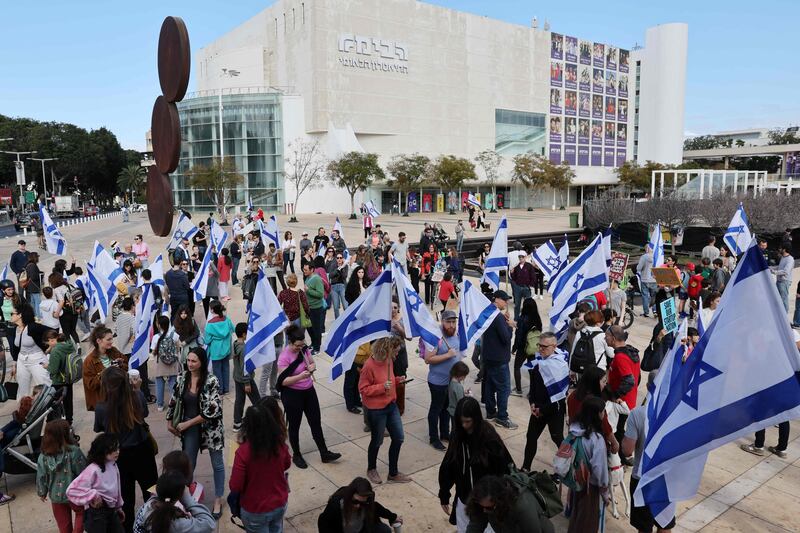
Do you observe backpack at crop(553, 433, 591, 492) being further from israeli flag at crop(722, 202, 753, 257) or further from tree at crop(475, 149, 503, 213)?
tree at crop(475, 149, 503, 213)

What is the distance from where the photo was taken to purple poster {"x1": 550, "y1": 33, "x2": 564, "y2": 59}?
251 feet

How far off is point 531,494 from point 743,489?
139 inches

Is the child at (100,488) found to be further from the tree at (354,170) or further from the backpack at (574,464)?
the tree at (354,170)

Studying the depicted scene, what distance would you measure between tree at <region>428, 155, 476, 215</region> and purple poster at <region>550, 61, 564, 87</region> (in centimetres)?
2491

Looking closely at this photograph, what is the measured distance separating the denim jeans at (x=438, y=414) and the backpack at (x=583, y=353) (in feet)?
5.10

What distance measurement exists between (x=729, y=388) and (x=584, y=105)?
8358cm

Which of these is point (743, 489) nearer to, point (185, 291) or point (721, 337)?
point (721, 337)

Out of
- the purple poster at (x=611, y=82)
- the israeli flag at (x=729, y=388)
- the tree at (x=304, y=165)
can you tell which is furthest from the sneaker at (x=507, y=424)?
the purple poster at (x=611, y=82)

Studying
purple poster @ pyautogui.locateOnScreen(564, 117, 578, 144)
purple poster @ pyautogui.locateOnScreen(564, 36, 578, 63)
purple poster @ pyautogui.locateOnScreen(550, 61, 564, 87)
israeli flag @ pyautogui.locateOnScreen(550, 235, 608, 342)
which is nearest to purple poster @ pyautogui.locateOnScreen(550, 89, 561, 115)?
purple poster @ pyautogui.locateOnScreen(550, 61, 564, 87)

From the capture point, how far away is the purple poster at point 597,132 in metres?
81.6

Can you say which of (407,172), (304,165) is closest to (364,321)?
(407,172)

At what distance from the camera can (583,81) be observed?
8069 cm

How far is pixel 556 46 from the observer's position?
77125 millimetres

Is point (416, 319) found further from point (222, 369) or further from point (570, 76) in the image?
point (570, 76)
